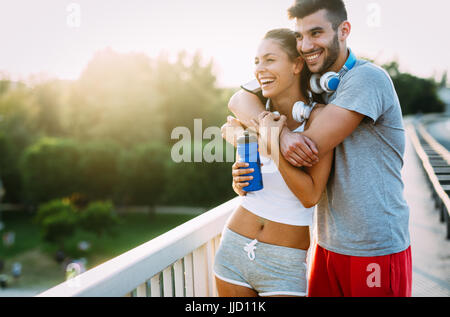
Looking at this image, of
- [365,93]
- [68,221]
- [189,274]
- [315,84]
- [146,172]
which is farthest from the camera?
[146,172]

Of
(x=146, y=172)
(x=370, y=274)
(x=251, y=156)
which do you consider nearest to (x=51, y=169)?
(x=146, y=172)

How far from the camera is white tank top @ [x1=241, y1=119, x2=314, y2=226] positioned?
1594mm

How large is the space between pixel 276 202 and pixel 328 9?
0.87 meters

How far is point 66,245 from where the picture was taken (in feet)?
66.6

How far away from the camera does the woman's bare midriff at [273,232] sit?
62.2 inches

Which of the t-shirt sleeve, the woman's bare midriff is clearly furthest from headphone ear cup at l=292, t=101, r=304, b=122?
the woman's bare midriff

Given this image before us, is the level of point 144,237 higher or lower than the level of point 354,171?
lower

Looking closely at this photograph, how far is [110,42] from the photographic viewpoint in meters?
33.7

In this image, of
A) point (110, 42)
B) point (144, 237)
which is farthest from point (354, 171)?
point (110, 42)

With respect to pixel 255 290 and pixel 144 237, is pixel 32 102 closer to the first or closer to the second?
pixel 144 237

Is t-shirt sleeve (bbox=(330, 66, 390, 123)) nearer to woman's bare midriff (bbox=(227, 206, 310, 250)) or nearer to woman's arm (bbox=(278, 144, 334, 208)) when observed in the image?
woman's arm (bbox=(278, 144, 334, 208))

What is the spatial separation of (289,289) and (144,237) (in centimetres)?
2165

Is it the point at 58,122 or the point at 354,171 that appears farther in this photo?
the point at 58,122

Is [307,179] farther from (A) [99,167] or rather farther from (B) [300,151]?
(A) [99,167]
